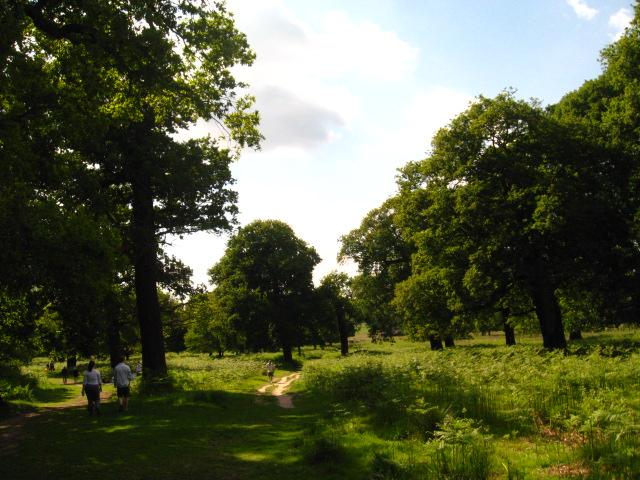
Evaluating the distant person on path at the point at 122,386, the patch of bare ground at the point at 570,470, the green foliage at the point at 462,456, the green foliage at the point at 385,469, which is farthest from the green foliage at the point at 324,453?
the distant person on path at the point at 122,386

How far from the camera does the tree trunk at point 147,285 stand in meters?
23.3

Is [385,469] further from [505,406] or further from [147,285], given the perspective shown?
[147,285]

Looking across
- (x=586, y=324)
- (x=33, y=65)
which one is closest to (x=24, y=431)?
(x=33, y=65)

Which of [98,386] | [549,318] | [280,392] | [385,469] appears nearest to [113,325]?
[98,386]

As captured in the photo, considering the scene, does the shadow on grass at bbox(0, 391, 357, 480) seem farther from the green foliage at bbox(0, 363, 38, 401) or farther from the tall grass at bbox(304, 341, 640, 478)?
the green foliage at bbox(0, 363, 38, 401)

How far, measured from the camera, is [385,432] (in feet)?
37.8

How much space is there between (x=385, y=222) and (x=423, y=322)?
18.0 metres

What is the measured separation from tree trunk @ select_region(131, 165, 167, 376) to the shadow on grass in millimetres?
4859

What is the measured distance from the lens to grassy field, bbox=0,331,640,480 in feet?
26.3

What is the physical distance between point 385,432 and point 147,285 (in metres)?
16.7

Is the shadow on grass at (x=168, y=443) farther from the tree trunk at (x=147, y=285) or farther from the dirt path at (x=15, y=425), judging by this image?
the tree trunk at (x=147, y=285)

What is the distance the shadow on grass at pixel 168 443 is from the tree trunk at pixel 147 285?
4.86m

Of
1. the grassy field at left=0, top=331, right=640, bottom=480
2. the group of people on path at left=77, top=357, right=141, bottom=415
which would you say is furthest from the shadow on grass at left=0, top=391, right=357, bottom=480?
the group of people on path at left=77, top=357, right=141, bottom=415

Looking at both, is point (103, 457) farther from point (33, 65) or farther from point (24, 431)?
point (33, 65)
